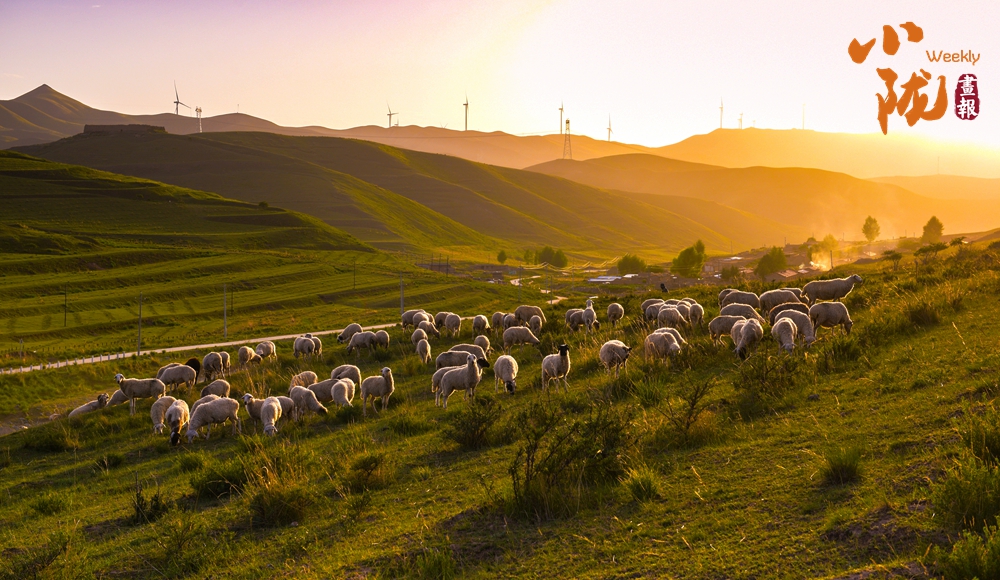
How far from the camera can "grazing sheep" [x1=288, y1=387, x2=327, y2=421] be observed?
737 inches

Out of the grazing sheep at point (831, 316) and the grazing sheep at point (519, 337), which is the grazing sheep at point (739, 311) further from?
the grazing sheep at point (519, 337)

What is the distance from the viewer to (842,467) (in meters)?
7.46

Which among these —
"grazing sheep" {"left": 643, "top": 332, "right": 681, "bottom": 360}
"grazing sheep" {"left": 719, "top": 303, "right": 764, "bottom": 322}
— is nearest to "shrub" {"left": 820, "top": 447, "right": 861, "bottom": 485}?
"grazing sheep" {"left": 643, "top": 332, "right": 681, "bottom": 360}

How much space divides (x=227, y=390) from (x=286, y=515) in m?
14.2

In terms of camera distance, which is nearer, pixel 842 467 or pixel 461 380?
pixel 842 467

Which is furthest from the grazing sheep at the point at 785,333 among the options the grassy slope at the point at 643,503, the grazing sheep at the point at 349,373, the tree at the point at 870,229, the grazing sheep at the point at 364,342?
the tree at the point at 870,229

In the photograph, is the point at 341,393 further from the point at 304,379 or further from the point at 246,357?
the point at 246,357

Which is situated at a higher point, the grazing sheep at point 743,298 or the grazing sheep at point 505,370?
the grazing sheep at point 743,298

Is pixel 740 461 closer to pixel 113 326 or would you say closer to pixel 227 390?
pixel 227 390

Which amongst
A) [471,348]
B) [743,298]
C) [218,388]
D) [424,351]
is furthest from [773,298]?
[218,388]

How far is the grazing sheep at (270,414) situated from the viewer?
1723cm

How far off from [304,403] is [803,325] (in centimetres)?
1371

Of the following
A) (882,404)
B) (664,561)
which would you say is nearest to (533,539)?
(664,561)

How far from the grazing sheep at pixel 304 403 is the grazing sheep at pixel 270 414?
29.1 inches
